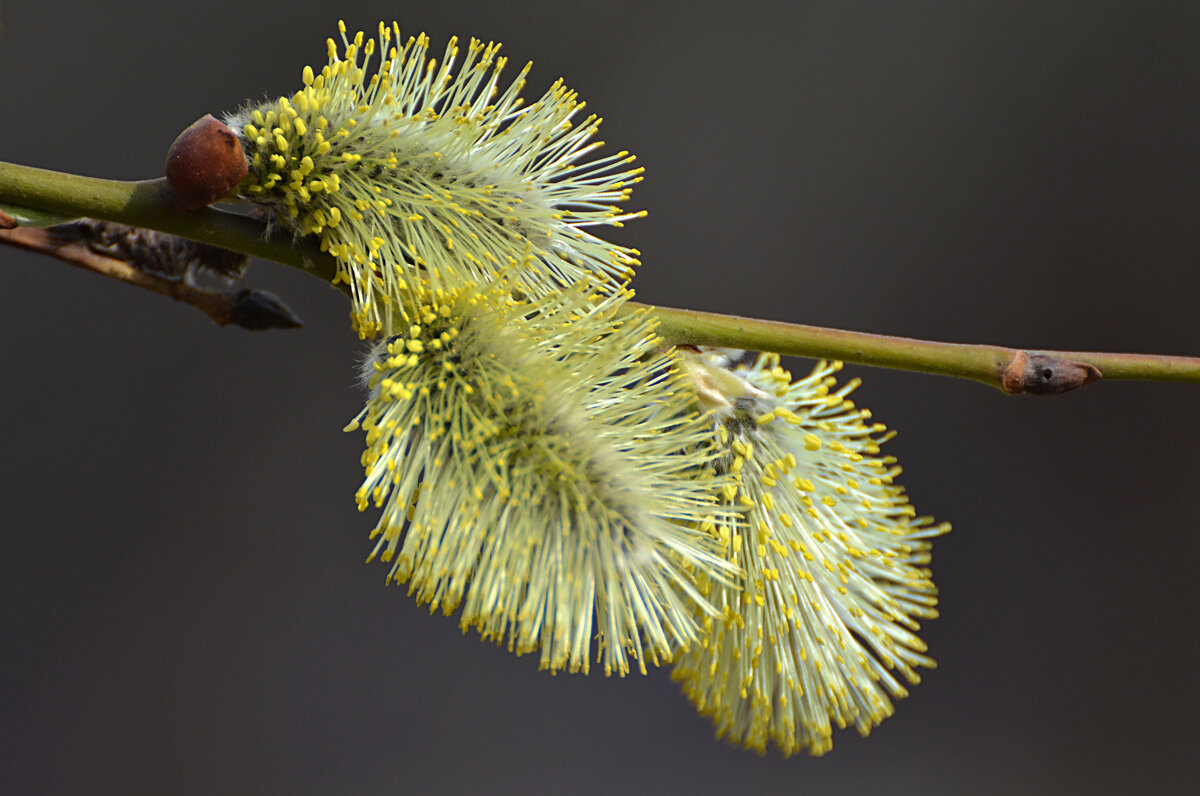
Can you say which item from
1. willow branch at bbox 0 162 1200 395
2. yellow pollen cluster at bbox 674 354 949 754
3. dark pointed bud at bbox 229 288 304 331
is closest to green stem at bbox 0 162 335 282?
willow branch at bbox 0 162 1200 395

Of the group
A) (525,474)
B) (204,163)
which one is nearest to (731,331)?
(525,474)

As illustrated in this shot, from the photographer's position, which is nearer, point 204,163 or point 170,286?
point 204,163

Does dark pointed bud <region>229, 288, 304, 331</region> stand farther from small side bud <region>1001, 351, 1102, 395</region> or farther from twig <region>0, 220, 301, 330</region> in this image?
small side bud <region>1001, 351, 1102, 395</region>

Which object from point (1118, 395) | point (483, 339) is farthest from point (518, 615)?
point (1118, 395)

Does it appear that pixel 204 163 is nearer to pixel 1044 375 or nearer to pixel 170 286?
pixel 170 286

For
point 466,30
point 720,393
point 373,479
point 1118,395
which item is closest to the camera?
point 373,479

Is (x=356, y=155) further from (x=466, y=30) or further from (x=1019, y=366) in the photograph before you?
(x=466, y=30)
